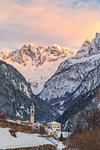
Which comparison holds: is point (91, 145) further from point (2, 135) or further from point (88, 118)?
point (88, 118)

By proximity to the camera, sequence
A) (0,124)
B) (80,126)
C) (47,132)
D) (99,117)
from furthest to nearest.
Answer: (47,132), (80,126), (99,117), (0,124)

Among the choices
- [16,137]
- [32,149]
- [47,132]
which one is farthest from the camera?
[47,132]

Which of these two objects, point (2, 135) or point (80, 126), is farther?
point (80, 126)

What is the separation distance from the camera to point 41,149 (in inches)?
2913

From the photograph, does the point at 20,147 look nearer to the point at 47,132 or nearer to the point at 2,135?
the point at 2,135

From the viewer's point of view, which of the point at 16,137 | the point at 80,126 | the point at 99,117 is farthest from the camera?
the point at 80,126

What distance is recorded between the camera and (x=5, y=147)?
2387 inches

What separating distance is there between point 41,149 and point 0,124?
44.1ft

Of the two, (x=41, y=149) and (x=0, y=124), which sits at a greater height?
(x=0, y=124)

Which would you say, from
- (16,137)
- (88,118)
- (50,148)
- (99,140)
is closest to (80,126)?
(88,118)

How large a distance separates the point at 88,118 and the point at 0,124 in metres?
57.8

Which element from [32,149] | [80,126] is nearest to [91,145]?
[32,149]

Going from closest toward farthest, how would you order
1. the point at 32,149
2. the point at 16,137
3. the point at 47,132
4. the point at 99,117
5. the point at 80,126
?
1. the point at 32,149
2. the point at 16,137
3. the point at 99,117
4. the point at 80,126
5. the point at 47,132

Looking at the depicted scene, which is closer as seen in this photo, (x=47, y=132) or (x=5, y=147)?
(x=5, y=147)
